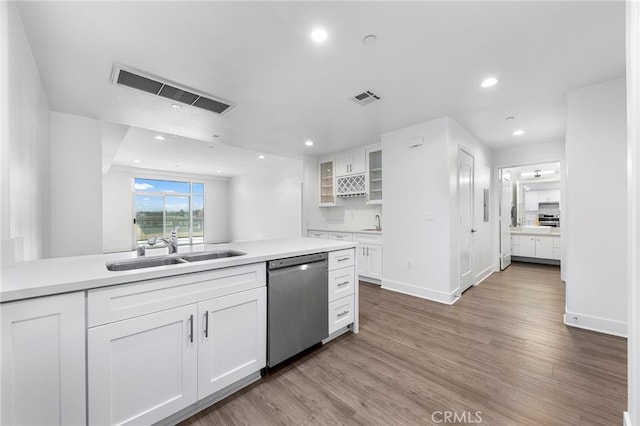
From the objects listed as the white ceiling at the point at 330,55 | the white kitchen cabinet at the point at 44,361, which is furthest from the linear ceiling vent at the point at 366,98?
the white kitchen cabinet at the point at 44,361

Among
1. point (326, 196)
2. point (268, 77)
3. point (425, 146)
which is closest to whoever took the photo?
point (268, 77)

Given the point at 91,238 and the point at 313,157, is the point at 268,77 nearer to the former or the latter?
the point at 91,238

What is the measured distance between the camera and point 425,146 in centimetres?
350

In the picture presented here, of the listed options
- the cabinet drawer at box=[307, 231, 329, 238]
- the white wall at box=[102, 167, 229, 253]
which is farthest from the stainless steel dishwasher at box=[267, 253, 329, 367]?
the white wall at box=[102, 167, 229, 253]

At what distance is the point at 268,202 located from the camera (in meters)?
7.82

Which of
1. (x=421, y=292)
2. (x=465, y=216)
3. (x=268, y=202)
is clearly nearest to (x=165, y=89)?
(x=421, y=292)

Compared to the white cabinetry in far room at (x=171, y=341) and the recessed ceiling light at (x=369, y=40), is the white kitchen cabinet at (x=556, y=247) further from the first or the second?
the white cabinetry in far room at (x=171, y=341)

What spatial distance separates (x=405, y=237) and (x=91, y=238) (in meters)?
4.29

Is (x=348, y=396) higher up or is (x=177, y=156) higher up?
(x=177, y=156)

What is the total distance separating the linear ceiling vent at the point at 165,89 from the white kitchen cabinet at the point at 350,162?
264 centimetres

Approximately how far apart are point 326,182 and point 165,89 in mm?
3652

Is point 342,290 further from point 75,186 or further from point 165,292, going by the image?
point 75,186

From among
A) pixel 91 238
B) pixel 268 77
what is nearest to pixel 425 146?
pixel 268 77

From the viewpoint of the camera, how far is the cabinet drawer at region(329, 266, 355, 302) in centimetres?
231
